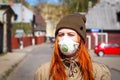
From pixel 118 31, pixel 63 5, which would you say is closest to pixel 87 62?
pixel 118 31

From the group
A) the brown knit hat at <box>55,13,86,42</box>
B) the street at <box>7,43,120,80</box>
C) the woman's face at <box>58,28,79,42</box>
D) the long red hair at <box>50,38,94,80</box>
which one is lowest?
the street at <box>7,43,120,80</box>

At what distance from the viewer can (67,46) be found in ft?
11.6

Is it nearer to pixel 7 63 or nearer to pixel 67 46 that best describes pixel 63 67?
pixel 67 46

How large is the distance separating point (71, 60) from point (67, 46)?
0.12 m

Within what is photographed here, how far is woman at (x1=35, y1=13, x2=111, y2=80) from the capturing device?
3.53 metres

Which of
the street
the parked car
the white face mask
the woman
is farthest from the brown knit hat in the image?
the parked car

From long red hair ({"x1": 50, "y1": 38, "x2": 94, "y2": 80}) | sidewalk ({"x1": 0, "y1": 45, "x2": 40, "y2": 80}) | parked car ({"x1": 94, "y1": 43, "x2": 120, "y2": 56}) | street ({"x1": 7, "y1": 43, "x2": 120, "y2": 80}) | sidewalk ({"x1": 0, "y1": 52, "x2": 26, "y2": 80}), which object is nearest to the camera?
long red hair ({"x1": 50, "y1": 38, "x2": 94, "y2": 80})

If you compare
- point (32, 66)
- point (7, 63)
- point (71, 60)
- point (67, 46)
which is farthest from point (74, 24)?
point (7, 63)

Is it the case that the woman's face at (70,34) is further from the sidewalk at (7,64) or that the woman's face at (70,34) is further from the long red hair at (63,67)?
the sidewalk at (7,64)

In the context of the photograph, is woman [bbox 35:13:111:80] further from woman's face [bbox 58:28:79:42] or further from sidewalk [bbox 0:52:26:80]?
sidewalk [bbox 0:52:26:80]

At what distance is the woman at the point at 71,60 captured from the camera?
3.53 metres

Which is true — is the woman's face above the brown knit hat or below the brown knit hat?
below

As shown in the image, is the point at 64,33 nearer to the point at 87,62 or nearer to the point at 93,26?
the point at 87,62

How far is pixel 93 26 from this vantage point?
2391 inches
